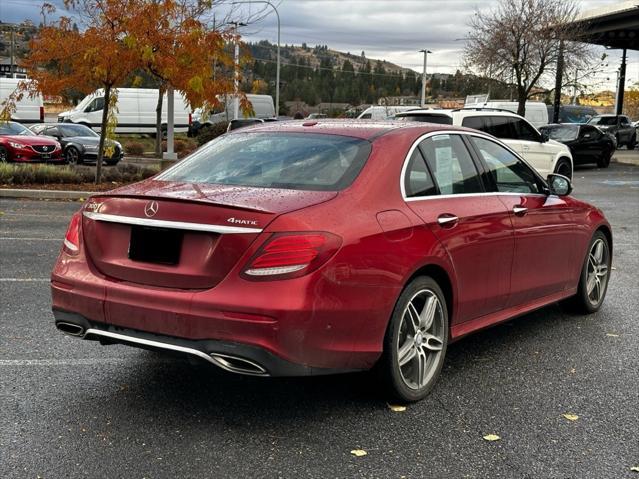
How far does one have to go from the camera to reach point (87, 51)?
15195mm

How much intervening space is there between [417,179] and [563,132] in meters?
24.2

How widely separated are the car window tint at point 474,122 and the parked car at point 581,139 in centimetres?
1267

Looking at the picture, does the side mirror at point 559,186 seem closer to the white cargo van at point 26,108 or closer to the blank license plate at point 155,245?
the blank license plate at point 155,245

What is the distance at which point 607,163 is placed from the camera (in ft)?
95.3

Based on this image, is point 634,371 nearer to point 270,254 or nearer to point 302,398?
point 302,398

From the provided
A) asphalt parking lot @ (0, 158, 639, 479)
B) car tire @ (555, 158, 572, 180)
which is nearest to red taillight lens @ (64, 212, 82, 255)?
asphalt parking lot @ (0, 158, 639, 479)

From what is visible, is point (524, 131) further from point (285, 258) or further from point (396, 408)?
point (285, 258)

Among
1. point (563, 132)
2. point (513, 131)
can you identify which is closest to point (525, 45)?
point (563, 132)

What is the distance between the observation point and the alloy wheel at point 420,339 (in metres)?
4.36

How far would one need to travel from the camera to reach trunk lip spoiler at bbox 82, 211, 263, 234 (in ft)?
12.3

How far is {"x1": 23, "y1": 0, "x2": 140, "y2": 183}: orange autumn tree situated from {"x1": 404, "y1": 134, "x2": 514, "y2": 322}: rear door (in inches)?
462

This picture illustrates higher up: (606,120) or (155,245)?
(606,120)

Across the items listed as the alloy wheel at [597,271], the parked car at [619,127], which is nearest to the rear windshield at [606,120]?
the parked car at [619,127]

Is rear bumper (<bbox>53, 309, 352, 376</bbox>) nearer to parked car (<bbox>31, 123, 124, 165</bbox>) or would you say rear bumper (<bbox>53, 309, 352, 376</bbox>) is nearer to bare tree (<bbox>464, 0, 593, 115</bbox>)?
parked car (<bbox>31, 123, 124, 165</bbox>)
